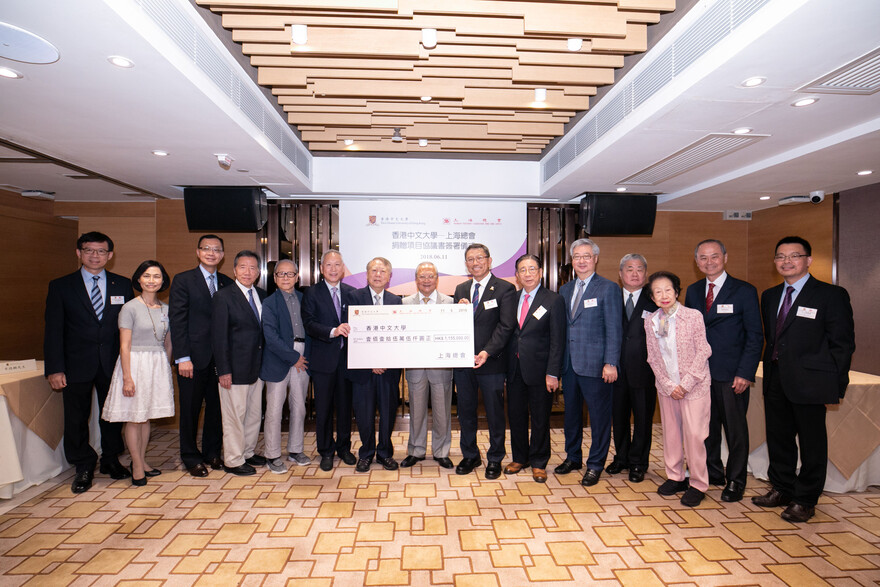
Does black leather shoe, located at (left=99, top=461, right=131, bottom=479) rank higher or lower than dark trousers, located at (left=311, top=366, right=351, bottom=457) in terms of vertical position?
lower

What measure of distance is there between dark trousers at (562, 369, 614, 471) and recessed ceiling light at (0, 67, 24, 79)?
13.3ft

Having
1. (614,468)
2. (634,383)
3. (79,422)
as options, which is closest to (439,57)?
(634,383)

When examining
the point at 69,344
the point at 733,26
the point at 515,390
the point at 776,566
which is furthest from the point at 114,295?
the point at 776,566

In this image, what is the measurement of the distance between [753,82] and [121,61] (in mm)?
3279

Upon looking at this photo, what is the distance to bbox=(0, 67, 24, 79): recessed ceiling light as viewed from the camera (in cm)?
216

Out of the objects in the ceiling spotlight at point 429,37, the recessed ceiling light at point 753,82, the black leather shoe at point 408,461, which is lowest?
the black leather shoe at point 408,461

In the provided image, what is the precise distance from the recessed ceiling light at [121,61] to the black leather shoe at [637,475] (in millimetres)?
4362

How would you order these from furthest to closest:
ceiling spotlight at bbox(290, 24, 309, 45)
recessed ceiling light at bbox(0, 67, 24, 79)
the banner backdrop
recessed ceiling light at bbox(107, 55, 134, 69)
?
the banner backdrop < ceiling spotlight at bbox(290, 24, 309, 45) < recessed ceiling light at bbox(0, 67, 24, 79) < recessed ceiling light at bbox(107, 55, 134, 69)

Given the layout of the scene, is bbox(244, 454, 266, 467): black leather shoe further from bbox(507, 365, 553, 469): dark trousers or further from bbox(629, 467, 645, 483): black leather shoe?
bbox(629, 467, 645, 483): black leather shoe

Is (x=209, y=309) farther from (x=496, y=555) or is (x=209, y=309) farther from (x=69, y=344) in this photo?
(x=496, y=555)

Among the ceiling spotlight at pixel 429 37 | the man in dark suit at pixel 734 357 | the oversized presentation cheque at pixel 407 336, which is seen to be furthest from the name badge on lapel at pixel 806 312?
the ceiling spotlight at pixel 429 37

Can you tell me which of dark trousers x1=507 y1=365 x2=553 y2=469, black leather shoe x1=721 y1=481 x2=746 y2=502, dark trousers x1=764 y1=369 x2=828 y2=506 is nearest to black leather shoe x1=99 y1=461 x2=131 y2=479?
dark trousers x1=507 y1=365 x2=553 y2=469

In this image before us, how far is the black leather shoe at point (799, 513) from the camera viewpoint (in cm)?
291

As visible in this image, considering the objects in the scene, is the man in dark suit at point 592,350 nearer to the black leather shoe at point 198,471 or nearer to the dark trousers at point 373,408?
the dark trousers at point 373,408
